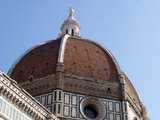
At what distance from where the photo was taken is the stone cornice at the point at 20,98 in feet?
66.1

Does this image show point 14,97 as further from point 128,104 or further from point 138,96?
point 138,96

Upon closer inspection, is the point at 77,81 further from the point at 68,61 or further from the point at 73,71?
the point at 68,61

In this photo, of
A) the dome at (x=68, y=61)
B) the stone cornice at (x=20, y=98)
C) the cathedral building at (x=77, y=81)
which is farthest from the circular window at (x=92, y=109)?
the stone cornice at (x=20, y=98)

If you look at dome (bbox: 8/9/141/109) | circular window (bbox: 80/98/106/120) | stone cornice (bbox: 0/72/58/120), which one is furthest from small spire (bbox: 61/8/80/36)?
stone cornice (bbox: 0/72/58/120)

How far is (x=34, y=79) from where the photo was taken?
32.2 metres

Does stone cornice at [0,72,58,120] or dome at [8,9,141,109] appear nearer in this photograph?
stone cornice at [0,72,58,120]

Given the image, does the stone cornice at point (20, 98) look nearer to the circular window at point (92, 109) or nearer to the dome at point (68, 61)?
the circular window at point (92, 109)

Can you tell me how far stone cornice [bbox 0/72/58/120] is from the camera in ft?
66.1

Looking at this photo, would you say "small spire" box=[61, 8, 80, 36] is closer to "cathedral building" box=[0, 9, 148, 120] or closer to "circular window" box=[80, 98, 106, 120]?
"cathedral building" box=[0, 9, 148, 120]

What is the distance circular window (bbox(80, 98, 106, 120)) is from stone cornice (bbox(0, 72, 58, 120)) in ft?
22.4

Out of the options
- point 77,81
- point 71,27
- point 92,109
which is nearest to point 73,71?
point 77,81

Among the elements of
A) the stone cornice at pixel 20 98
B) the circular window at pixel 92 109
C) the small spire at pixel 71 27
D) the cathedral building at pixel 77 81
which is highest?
the small spire at pixel 71 27

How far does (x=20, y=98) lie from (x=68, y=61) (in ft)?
39.0

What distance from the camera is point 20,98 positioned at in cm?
2133
